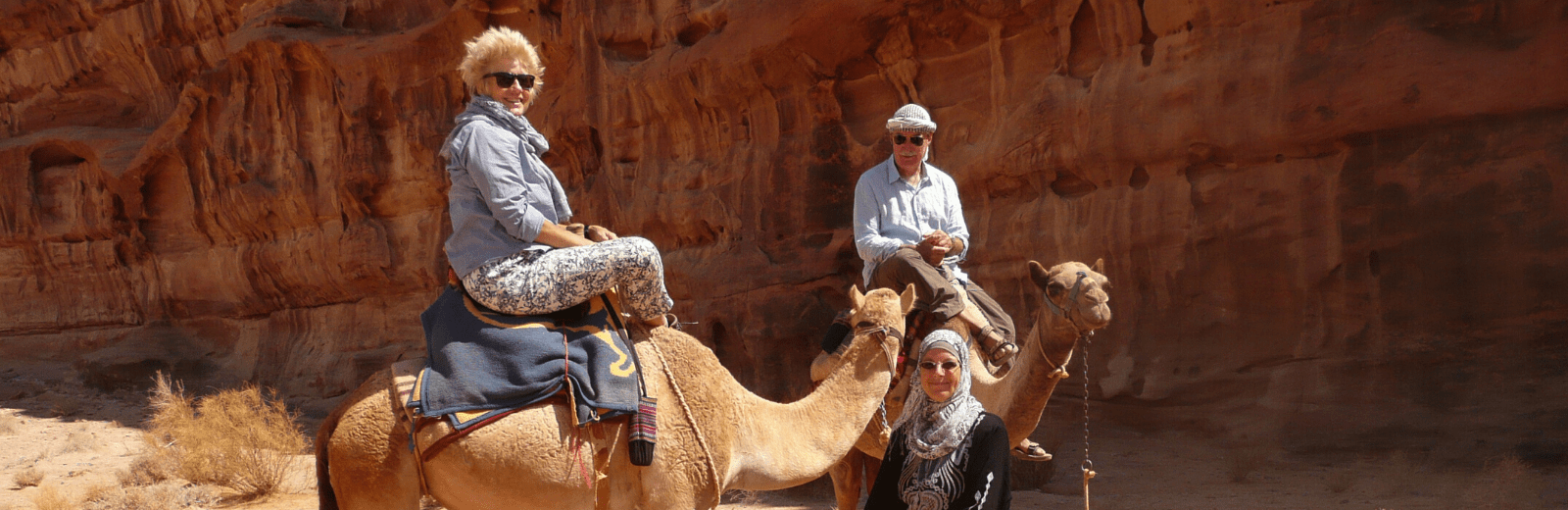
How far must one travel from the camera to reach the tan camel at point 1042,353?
5312 mm

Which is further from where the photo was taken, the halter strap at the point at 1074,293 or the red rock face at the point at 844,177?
the red rock face at the point at 844,177

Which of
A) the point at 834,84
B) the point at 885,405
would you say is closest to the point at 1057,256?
the point at 834,84

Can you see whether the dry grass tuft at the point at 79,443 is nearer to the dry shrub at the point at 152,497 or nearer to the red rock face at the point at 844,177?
the dry shrub at the point at 152,497

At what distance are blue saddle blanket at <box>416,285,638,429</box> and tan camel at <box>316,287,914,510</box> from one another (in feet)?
0.26

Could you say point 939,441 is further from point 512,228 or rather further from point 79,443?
point 79,443

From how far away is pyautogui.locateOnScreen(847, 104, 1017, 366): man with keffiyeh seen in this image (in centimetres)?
598

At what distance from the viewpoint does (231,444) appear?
35.2ft

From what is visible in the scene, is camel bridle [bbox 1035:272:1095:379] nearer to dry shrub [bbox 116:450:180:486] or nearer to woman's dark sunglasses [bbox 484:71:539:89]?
woman's dark sunglasses [bbox 484:71:539:89]

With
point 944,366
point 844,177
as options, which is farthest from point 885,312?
point 844,177

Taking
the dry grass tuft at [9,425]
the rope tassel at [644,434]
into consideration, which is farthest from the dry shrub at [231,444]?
the rope tassel at [644,434]

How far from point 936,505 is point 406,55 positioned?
1419cm

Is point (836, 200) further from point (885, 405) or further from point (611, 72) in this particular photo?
point (885, 405)

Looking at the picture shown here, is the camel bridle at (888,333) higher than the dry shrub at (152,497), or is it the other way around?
the camel bridle at (888,333)

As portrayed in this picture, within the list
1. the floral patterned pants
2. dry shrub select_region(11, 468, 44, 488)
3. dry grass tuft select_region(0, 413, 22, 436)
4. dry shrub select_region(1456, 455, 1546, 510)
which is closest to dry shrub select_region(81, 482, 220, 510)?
dry shrub select_region(11, 468, 44, 488)
